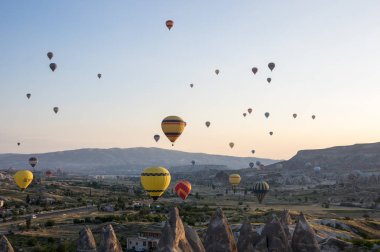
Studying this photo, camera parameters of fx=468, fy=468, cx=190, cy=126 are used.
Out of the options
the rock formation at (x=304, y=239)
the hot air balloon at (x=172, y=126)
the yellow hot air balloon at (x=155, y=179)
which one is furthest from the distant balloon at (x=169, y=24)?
the rock formation at (x=304, y=239)

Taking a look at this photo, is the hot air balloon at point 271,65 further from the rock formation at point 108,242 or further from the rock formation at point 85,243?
the rock formation at point 108,242

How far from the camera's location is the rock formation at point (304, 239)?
77.6ft

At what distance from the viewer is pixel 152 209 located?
9069 cm

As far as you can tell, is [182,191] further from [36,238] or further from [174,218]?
[174,218]

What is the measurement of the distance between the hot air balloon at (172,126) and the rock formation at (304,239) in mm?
41249

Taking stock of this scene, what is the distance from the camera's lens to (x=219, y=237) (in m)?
22.7

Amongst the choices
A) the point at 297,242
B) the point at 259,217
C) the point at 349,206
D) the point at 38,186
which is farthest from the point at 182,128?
the point at 38,186

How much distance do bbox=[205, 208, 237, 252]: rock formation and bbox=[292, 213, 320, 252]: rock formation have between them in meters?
3.37

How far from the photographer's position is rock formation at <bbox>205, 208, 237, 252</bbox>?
22594 millimetres

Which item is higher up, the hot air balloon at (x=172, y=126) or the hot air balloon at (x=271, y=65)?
the hot air balloon at (x=271, y=65)

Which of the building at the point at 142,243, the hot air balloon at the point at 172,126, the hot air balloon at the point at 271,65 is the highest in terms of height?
the hot air balloon at the point at 271,65

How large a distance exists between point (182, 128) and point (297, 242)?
42763mm

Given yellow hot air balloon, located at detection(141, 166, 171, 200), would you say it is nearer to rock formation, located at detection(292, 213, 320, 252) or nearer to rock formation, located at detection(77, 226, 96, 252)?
rock formation, located at detection(77, 226, 96, 252)

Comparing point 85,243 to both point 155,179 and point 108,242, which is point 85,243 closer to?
point 108,242
